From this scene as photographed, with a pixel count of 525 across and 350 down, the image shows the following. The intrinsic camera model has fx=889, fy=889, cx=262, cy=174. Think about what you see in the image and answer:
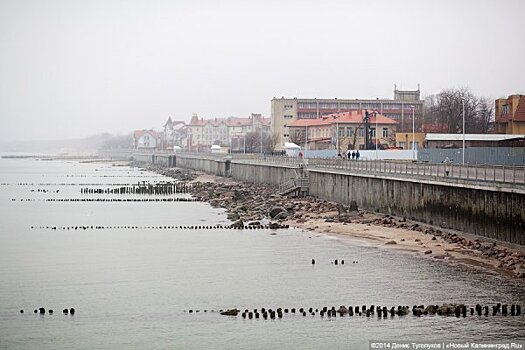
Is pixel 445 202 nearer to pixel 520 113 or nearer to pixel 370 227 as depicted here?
pixel 370 227

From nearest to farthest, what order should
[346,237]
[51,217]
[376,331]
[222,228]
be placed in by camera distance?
[376,331]
[346,237]
[222,228]
[51,217]

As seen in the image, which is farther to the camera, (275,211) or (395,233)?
(275,211)

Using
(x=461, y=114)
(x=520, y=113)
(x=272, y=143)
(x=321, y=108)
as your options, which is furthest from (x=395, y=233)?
(x=321, y=108)

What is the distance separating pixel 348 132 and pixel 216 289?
328 ft

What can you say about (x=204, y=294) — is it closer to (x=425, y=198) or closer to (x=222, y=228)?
(x=425, y=198)

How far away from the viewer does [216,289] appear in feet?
113

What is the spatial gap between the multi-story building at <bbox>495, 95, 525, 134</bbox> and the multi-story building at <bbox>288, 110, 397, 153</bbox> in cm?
1893

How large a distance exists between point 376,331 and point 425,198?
78.2 feet

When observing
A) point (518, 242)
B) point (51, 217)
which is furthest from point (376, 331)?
point (51, 217)

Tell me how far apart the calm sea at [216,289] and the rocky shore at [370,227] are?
1.30m

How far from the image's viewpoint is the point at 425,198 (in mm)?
50062

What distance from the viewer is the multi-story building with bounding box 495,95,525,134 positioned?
3674 inches

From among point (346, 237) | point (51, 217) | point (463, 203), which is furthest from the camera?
point (51, 217)

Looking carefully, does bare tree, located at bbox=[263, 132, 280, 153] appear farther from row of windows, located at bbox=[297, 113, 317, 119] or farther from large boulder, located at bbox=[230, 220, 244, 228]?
large boulder, located at bbox=[230, 220, 244, 228]
